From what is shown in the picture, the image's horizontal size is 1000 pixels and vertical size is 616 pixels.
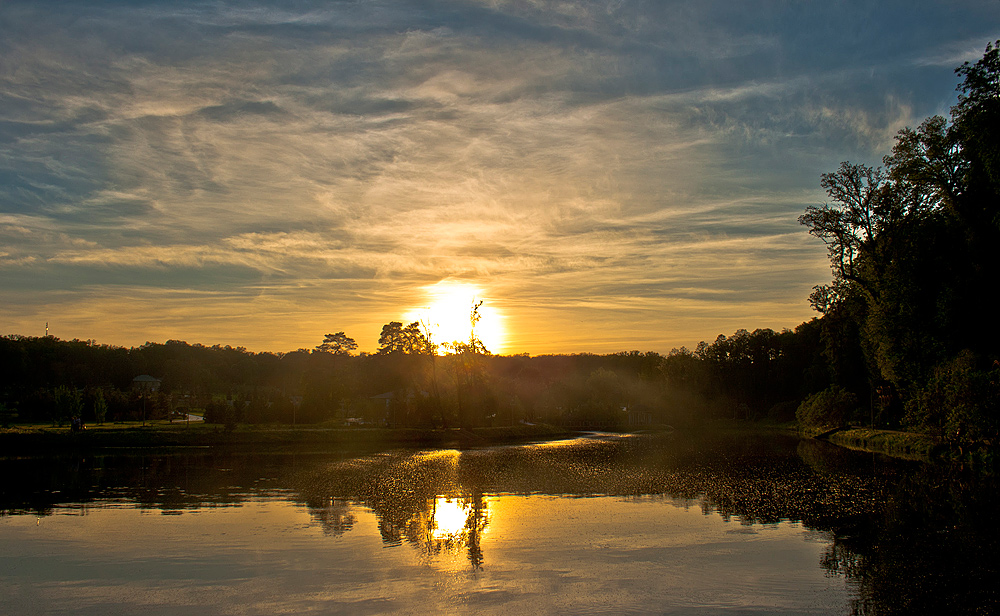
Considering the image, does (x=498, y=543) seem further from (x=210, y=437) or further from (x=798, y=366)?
(x=798, y=366)

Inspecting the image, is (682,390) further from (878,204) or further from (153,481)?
(153,481)

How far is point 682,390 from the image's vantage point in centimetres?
10206

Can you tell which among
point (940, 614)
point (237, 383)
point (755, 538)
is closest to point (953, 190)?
point (755, 538)

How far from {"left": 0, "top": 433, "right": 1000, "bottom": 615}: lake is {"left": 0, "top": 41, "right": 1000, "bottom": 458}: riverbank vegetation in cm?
1059

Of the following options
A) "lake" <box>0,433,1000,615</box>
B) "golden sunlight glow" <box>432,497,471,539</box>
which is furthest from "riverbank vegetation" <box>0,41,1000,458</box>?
"golden sunlight glow" <box>432,497,471,539</box>

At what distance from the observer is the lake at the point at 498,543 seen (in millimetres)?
10109

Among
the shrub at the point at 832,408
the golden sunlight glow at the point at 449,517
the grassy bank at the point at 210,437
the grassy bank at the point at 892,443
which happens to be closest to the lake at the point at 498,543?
the golden sunlight glow at the point at 449,517

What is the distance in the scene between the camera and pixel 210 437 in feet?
138

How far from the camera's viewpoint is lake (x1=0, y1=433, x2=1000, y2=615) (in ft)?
33.2

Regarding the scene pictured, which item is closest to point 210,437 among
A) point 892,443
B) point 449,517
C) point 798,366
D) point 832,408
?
point 449,517

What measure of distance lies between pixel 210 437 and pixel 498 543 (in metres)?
33.9

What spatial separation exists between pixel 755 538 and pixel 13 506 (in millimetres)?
20699

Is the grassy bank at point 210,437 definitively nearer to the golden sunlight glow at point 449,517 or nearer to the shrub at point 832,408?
the golden sunlight glow at point 449,517

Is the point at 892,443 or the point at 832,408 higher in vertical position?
the point at 832,408
